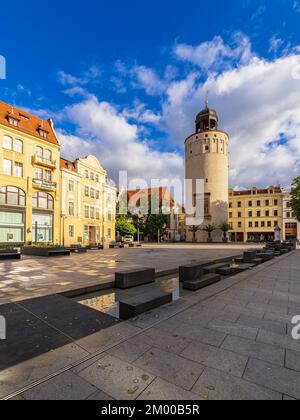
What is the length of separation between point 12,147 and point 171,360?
105 feet

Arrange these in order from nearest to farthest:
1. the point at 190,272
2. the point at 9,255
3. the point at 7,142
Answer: the point at 190,272
the point at 9,255
the point at 7,142

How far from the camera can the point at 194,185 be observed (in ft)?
204

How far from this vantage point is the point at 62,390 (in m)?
2.38

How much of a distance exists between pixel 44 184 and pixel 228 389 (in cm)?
3235

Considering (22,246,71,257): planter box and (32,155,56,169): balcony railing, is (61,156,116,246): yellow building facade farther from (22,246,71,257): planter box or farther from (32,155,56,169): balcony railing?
(22,246,71,257): planter box

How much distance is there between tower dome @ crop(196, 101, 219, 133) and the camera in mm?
61125

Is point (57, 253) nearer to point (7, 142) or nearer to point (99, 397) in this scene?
point (99, 397)

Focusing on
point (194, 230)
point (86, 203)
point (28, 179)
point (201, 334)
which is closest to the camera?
point (201, 334)

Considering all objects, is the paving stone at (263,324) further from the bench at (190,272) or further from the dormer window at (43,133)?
the dormer window at (43,133)

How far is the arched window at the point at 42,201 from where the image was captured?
29.8 metres

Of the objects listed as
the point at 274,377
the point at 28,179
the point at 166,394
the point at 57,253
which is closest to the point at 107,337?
the point at 166,394

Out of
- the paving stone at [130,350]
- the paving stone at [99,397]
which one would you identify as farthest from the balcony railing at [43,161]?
the paving stone at [99,397]
